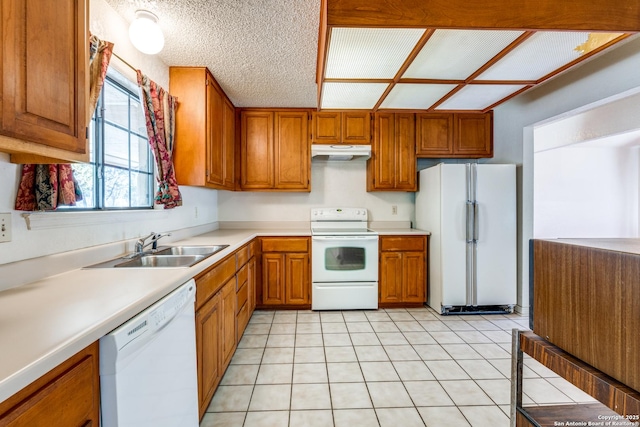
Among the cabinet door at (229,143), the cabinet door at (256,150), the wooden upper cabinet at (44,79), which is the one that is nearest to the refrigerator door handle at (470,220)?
the cabinet door at (256,150)

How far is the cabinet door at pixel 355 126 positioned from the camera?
3.47m

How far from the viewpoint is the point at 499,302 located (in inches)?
122

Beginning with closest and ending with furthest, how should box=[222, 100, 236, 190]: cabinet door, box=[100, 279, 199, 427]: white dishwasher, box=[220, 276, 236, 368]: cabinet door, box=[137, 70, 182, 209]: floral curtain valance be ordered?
box=[100, 279, 199, 427]: white dishwasher → box=[220, 276, 236, 368]: cabinet door → box=[137, 70, 182, 209]: floral curtain valance → box=[222, 100, 236, 190]: cabinet door

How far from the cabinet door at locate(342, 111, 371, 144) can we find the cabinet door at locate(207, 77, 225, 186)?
1415 mm

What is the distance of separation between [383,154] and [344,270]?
1.49 meters

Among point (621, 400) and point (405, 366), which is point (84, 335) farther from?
point (405, 366)

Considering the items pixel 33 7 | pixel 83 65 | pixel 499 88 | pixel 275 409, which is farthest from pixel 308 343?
pixel 499 88

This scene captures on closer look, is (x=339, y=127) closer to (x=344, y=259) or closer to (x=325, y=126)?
(x=325, y=126)

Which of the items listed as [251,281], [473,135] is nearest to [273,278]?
[251,281]

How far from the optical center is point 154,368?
100 cm

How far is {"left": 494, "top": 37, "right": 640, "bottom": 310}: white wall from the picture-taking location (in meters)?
2.04

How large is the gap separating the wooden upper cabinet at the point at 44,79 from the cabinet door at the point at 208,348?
936 mm

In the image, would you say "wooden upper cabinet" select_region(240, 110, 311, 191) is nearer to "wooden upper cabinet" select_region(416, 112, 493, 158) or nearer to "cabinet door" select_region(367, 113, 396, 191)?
"cabinet door" select_region(367, 113, 396, 191)

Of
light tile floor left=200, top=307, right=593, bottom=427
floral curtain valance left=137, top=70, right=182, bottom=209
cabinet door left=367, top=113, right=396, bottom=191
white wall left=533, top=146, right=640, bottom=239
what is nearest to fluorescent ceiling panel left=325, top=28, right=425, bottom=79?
cabinet door left=367, top=113, right=396, bottom=191
